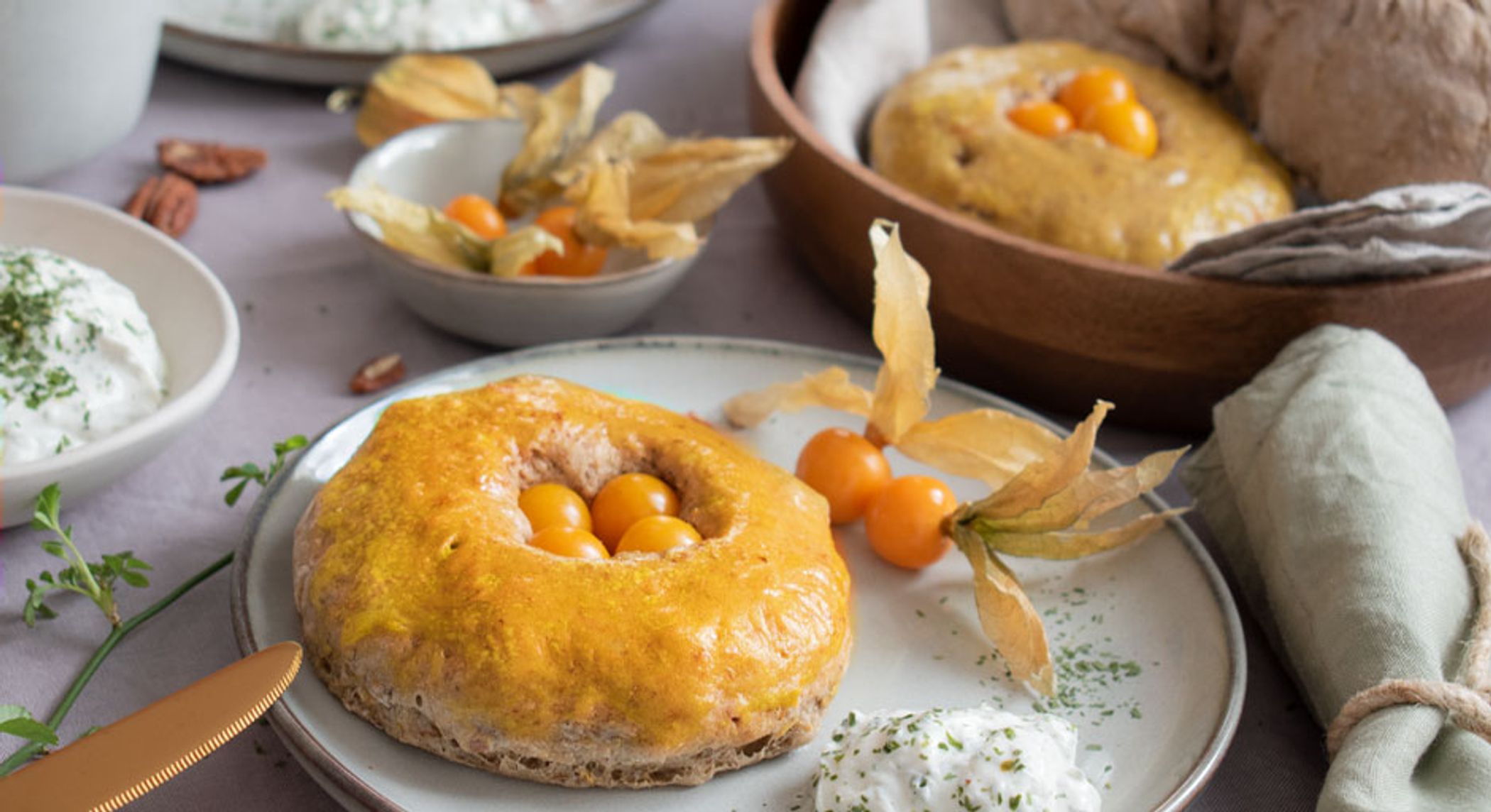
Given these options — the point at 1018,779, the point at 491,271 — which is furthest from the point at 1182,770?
the point at 491,271

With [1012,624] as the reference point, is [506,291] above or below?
above

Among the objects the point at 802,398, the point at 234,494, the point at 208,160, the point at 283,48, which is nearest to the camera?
the point at 234,494

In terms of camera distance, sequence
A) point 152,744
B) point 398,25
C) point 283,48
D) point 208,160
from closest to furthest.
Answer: point 152,744
point 208,160
point 283,48
point 398,25

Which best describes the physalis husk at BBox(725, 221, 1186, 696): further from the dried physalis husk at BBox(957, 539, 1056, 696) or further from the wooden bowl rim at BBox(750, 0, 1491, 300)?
the wooden bowl rim at BBox(750, 0, 1491, 300)

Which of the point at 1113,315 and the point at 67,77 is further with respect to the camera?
the point at 67,77

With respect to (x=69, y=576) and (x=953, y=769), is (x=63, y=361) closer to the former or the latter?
(x=69, y=576)

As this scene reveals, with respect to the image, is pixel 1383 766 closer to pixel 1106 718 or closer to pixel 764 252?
pixel 1106 718

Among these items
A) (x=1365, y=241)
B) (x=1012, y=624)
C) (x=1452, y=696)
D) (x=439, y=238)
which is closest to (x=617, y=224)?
(x=439, y=238)
